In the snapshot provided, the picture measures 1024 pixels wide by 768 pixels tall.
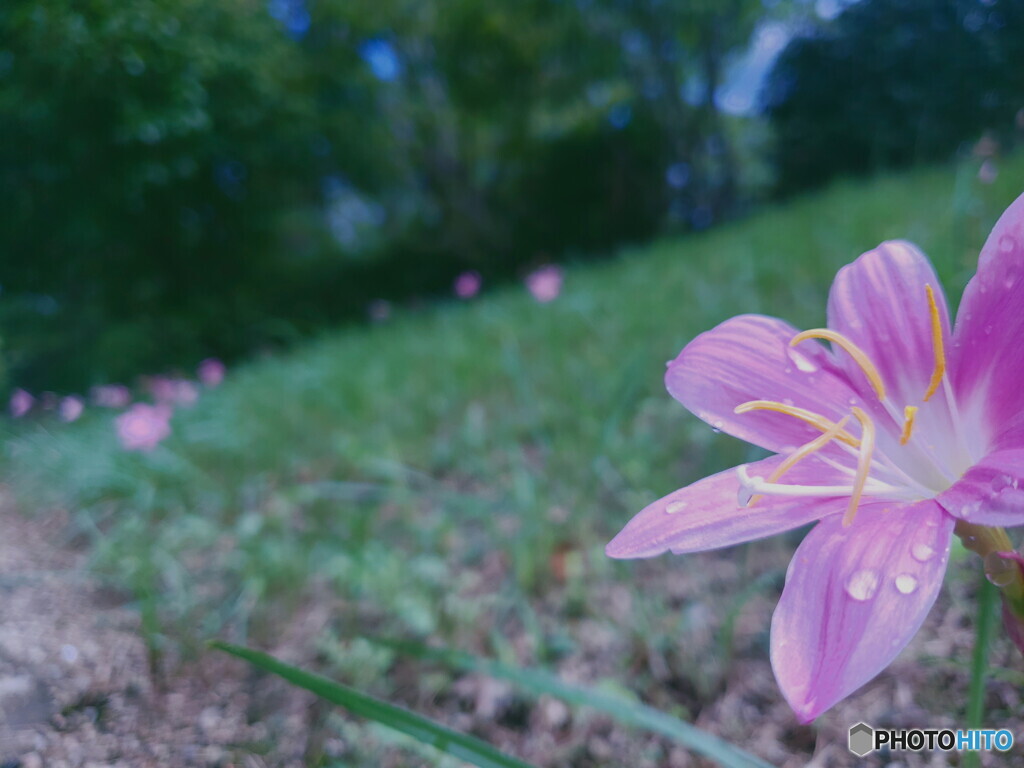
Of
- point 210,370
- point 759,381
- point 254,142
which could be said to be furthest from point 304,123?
point 759,381

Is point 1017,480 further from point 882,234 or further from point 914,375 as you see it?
point 882,234

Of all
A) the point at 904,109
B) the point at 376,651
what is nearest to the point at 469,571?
the point at 376,651

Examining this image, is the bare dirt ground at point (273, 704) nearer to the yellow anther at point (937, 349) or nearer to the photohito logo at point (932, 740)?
the photohito logo at point (932, 740)

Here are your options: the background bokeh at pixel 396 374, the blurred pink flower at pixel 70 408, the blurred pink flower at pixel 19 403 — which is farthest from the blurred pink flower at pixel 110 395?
the blurred pink flower at pixel 19 403

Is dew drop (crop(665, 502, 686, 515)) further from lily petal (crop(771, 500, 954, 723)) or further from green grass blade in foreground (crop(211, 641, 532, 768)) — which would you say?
green grass blade in foreground (crop(211, 641, 532, 768))

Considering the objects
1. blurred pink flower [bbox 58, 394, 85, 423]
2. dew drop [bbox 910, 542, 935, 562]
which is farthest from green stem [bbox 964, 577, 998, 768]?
blurred pink flower [bbox 58, 394, 85, 423]

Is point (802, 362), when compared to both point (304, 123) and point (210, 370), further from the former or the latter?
point (210, 370)
